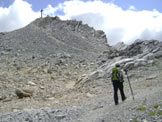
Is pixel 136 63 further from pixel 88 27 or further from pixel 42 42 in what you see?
pixel 88 27

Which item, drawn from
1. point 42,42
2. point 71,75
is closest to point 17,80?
point 71,75

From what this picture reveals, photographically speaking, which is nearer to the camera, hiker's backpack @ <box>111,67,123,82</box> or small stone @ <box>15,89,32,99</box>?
hiker's backpack @ <box>111,67,123,82</box>

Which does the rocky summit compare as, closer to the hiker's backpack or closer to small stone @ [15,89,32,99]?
small stone @ [15,89,32,99]

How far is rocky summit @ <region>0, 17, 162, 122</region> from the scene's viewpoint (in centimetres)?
921

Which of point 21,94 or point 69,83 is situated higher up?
point 69,83

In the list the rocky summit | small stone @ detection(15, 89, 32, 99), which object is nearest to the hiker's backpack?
the rocky summit

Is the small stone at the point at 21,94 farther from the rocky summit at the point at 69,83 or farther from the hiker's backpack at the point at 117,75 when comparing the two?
the hiker's backpack at the point at 117,75

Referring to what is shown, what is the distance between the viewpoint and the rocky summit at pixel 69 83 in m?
9.21

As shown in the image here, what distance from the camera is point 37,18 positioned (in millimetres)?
54812

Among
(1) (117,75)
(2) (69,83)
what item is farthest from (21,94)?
(1) (117,75)

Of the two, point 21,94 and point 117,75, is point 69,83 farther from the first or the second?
point 117,75

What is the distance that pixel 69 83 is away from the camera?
2073 centimetres

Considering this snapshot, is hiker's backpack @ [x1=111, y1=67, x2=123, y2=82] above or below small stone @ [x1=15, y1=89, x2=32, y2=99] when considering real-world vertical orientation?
above

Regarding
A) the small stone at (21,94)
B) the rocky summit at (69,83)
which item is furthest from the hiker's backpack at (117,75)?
the small stone at (21,94)
